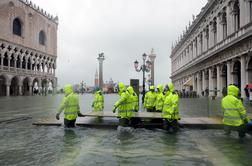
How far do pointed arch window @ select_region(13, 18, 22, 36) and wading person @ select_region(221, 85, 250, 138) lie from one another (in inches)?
1893

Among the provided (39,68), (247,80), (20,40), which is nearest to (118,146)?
(247,80)

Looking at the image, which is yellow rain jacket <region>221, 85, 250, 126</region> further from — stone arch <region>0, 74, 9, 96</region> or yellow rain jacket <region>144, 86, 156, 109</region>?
stone arch <region>0, 74, 9, 96</region>

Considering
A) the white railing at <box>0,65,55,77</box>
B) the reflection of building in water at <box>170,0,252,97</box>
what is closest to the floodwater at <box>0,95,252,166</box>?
the reflection of building in water at <box>170,0,252,97</box>

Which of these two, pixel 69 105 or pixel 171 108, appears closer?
pixel 171 108

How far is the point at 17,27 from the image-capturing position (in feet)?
156

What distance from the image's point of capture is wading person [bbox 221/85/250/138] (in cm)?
618

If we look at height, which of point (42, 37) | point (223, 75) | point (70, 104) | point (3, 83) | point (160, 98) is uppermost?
point (42, 37)

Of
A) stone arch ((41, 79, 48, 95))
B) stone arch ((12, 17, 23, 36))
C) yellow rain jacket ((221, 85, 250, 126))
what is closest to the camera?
yellow rain jacket ((221, 85, 250, 126))

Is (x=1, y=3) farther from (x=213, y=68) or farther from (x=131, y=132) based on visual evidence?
(x=131, y=132)

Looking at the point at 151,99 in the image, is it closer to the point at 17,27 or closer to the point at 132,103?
the point at 132,103

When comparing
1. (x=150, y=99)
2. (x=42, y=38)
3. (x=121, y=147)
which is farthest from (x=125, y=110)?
(x=42, y=38)

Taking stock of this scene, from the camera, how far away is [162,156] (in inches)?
200

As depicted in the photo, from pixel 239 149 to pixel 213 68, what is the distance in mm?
27213

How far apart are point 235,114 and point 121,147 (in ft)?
10.1
